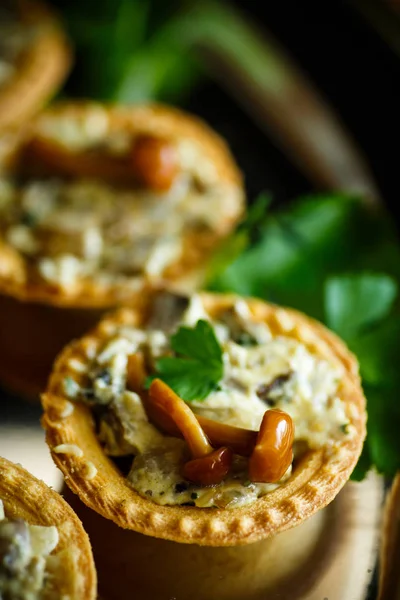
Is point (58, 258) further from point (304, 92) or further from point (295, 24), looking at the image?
point (295, 24)

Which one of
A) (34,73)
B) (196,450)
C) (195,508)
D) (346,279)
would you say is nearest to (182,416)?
(196,450)

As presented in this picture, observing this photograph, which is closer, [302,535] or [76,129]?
[302,535]

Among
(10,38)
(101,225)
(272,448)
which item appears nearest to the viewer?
(272,448)

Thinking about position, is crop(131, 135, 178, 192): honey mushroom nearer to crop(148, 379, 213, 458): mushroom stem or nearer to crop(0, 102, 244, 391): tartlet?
crop(0, 102, 244, 391): tartlet

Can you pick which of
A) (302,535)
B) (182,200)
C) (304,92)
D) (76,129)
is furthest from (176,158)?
(302,535)

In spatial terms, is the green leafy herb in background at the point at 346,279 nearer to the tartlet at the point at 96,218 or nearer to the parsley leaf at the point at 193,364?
the tartlet at the point at 96,218

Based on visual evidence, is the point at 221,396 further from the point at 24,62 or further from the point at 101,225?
the point at 24,62

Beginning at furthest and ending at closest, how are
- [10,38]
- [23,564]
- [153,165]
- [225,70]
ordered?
[225,70] < [10,38] < [153,165] < [23,564]
